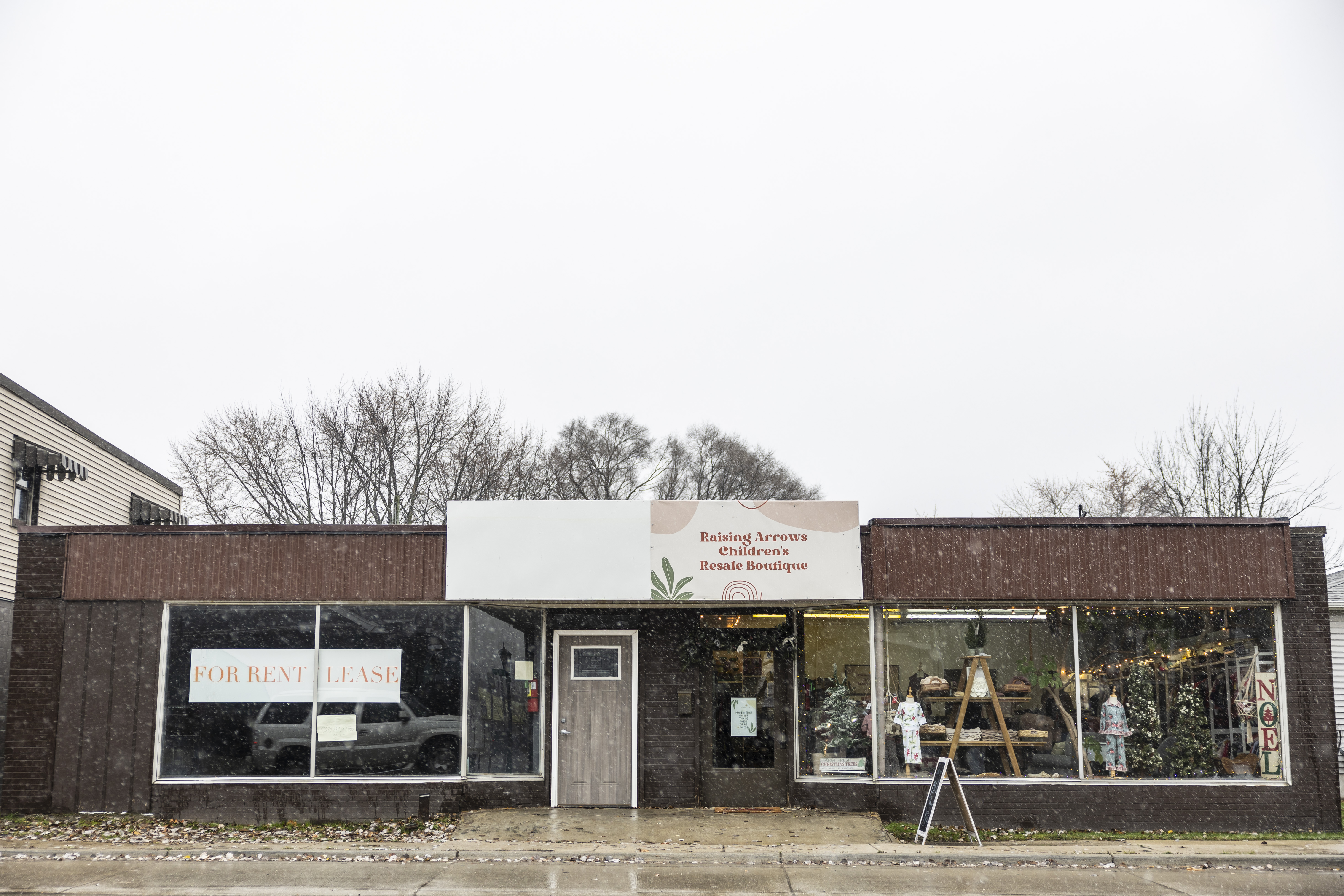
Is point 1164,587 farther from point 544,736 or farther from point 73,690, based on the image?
point 73,690

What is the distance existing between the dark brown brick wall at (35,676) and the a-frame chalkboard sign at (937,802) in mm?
10766

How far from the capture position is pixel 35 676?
1366 centimetres

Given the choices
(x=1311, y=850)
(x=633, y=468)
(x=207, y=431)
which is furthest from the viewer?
(x=633, y=468)

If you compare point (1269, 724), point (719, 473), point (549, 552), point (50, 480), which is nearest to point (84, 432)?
point (50, 480)

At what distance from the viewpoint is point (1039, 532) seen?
45.3 feet

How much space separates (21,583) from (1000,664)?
12.8m

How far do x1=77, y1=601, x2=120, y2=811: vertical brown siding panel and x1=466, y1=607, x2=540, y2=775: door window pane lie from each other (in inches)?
180

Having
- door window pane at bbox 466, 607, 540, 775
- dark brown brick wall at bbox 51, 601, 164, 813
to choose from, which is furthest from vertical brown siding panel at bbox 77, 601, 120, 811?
door window pane at bbox 466, 607, 540, 775

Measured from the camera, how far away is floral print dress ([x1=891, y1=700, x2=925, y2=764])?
13.8m

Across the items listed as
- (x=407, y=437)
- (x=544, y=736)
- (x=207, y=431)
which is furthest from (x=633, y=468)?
(x=544, y=736)

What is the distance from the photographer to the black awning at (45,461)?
1841 centimetres

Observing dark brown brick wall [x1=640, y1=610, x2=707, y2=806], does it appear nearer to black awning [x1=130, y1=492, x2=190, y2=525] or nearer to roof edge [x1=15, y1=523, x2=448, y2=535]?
roof edge [x1=15, y1=523, x2=448, y2=535]

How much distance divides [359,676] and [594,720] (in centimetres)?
313

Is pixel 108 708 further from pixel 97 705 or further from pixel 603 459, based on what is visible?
pixel 603 459
